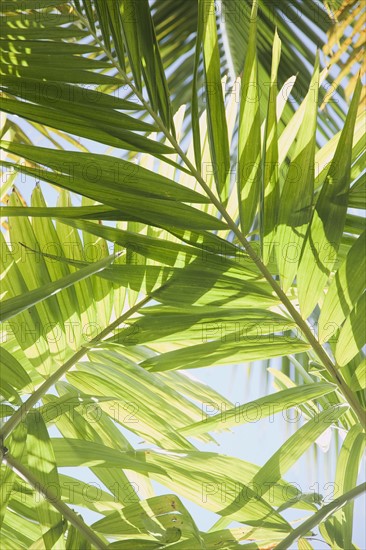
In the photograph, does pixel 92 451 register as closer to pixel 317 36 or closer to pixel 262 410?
pixel 262 410

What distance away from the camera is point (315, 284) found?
509mm

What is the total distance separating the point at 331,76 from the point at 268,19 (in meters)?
0.22

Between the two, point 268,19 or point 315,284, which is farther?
point 268,19

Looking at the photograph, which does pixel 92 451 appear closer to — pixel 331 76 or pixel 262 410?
pixel 262 410

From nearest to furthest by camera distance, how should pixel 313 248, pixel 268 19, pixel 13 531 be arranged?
pixel 313 248 < pixel 13 531 < pixel 268 19

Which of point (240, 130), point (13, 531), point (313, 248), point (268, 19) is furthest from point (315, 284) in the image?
point (268, 19)

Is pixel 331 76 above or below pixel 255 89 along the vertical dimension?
above

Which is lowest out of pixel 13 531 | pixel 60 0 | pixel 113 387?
pixel 13 531

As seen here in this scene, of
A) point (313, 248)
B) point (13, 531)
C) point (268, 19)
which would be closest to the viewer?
point (313, 248)

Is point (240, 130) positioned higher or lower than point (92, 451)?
higher

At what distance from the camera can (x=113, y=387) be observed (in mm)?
601

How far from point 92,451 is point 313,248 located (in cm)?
23

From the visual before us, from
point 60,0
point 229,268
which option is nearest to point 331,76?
point 60,0

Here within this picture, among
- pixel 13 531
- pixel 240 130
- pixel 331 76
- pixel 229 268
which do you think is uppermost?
pixel 331 76
